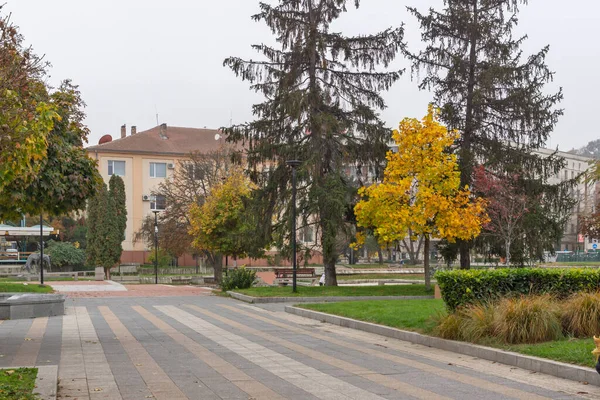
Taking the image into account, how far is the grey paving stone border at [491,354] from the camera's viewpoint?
378 inches

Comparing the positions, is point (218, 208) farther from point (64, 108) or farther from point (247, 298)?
point (64, 108)

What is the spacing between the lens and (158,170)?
236 ft

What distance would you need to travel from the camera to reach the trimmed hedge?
531 inches

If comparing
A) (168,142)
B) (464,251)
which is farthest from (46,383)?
(168,142)

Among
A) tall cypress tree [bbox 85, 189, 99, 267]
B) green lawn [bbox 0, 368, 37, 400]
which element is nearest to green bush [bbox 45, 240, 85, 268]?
tall cypress tree [bbox 85, 189, 99, 267]

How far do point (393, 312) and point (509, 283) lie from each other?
162 inches

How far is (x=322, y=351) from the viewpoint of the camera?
41.6 feet

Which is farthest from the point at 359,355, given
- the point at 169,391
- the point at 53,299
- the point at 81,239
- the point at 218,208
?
the point at 81,239

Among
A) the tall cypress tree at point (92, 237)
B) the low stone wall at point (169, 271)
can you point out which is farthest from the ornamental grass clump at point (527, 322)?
the low stone wall at point (169, 271)

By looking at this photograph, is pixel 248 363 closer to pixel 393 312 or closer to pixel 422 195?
pixel 393 312

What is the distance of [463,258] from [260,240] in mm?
8870

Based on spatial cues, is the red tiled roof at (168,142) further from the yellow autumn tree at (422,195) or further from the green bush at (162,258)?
Answer: the yellow autumn tree at (422,195)

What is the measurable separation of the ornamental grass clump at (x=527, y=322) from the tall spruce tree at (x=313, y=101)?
699 inches

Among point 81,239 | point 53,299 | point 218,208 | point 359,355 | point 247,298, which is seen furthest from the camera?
point 81,239
